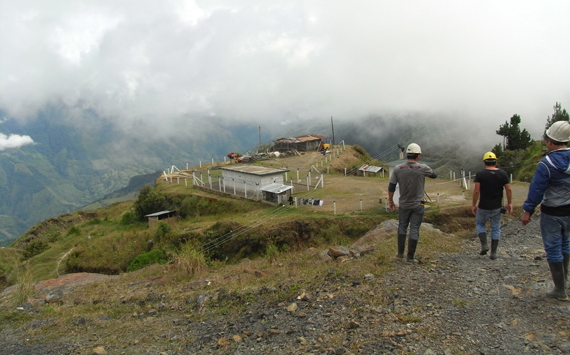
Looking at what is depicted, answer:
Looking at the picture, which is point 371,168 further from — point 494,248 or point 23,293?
point 23,293

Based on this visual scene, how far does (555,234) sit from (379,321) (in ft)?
8.93

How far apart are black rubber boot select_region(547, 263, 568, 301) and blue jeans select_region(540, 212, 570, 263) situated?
Result: 0.08 metres

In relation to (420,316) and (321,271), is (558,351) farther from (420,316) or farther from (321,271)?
(321,271)

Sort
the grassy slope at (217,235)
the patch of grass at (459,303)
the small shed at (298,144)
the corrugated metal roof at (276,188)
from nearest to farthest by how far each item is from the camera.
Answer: the patch of grass at (459,303)
the grassy slope at (217,235)
the corrugated metal roof at (276,188)
the small shed at (298,144)

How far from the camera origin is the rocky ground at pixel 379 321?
4.44 meters

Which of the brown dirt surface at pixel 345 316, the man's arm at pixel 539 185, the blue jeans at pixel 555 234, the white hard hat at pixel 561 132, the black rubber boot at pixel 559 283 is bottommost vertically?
the brown dirt surface at pixel 345 316

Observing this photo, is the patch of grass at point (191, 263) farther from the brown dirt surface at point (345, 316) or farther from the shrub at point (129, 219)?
the shrub at point (129, 219)

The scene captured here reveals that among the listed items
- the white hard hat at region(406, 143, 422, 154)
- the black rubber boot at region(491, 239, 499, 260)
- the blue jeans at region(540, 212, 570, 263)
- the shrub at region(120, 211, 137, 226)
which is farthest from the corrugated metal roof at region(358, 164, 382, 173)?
the blue jeans at region(540, 212, 570, 263)

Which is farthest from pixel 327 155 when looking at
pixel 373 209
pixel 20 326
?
pixel 20 326

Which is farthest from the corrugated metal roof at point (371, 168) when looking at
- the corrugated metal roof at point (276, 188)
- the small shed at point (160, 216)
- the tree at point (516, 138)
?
the small shed at point (160, 216)

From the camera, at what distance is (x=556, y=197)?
5.13 meters

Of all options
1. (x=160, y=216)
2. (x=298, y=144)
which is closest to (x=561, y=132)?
(x=160, y=216)

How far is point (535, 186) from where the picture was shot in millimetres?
5164

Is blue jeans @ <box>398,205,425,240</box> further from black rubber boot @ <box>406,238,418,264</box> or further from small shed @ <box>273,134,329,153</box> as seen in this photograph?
small shed @ <box>273,134,329,153</box>
